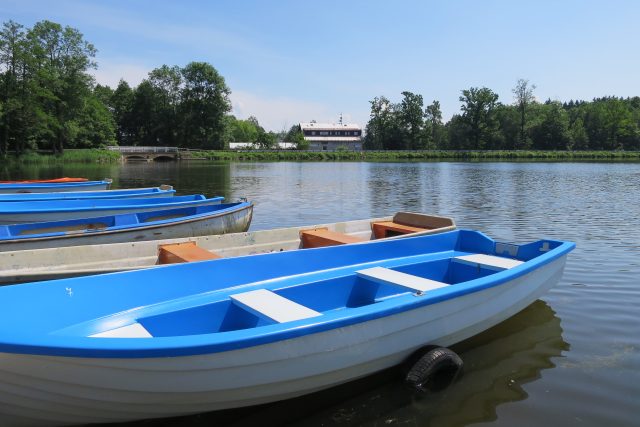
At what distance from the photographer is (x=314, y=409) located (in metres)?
4.59

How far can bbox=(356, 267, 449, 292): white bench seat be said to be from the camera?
5.40 metres

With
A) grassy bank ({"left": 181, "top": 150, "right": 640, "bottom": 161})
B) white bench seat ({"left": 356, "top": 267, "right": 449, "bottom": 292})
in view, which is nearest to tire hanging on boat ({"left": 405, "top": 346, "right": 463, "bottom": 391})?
white bench seat ({"left": 356, "top": 267, "right": 449, "bottom": 292})

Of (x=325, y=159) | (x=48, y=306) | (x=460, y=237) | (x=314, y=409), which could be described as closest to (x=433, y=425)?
(x=314, y=409)

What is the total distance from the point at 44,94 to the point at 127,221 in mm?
Answer: 53824

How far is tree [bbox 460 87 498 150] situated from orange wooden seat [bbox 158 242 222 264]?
10126cm

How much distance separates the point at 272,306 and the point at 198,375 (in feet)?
3.99

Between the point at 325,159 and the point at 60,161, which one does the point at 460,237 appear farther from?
the point at 325,159

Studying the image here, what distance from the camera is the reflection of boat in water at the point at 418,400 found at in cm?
443

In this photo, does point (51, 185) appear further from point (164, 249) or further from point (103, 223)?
point (164, 249)

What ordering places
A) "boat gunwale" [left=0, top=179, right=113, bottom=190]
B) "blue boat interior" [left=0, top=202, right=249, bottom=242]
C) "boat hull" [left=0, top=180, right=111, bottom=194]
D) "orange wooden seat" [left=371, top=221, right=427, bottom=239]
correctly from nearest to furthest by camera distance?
"blue boat interior" [left=0, top=202, right=249, bottom=242] → "orange wooden seat" [left=371, top=221, right=427, bottom=239] → "boat hull" [left=0, top=180, right=111, bottom=194] → "boat gunwale" [left=0, top=179, right=113, bottom=190]

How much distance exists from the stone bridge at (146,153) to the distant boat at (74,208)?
60788 millimetres

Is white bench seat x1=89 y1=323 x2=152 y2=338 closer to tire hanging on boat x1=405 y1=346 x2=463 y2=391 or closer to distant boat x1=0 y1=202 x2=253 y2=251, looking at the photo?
tire hanging on boat x1=405 y1=346 x2=463 y2=391

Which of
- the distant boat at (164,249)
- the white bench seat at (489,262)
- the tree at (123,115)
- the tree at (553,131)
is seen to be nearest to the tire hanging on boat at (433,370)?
the white bench seat at (489,262)

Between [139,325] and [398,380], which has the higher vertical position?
[139,325]
